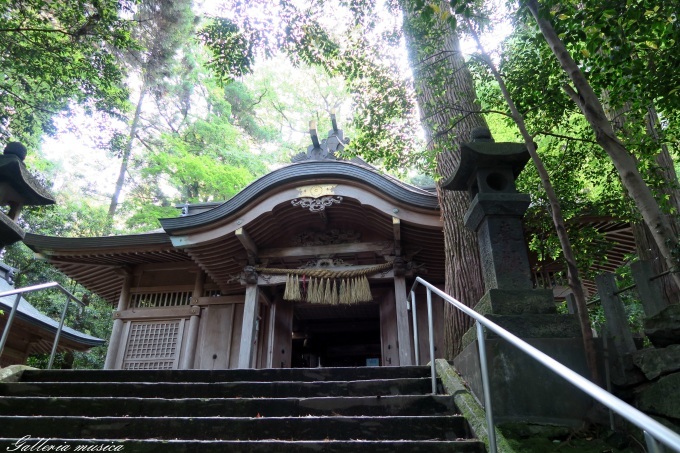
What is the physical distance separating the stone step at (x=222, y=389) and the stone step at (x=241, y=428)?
0.58 m

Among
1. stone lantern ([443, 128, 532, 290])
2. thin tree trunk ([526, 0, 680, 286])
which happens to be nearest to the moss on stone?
stone lantern ([443, 128, 532, 290])

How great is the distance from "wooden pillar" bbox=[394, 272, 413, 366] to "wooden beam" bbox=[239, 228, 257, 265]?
245 centimetres

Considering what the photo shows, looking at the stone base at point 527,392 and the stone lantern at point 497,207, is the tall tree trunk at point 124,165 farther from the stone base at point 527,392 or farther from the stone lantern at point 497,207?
the stone base at point 527,392

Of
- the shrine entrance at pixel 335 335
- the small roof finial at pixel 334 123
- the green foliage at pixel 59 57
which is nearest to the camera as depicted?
the green foliage at pixel 59 57

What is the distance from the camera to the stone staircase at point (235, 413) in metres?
2.67

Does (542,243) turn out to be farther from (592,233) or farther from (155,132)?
(155,132)

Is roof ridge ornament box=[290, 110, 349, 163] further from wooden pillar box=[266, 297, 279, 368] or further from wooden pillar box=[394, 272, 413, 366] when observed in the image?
wooden pillar box=[394, 272, 413, 366]

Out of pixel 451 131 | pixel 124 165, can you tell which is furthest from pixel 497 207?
pixel 124 165

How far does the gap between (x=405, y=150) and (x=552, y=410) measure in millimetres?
3909

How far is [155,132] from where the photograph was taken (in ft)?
57.0

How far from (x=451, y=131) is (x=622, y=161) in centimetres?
293

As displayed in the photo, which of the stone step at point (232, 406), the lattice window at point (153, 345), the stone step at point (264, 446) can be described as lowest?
the stone step at point (264, 446)

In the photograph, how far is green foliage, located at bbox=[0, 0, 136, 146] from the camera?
5.79 meters

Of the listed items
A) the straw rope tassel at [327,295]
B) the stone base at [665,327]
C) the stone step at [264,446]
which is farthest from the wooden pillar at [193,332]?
the stone base at [665,327]
